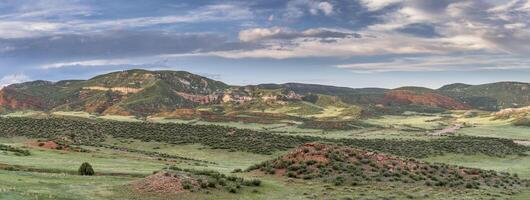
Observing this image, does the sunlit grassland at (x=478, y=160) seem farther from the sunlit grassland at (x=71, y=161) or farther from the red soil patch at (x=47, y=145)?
the red soil patch at (x=47, y=145)

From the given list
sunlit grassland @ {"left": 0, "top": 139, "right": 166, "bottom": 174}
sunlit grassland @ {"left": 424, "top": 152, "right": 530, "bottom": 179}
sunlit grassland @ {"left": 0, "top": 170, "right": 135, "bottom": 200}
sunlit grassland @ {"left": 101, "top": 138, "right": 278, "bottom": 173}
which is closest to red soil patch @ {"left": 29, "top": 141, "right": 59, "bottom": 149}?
sunlit grassland @ {"left": 0, "top": 139, "right": 166, "bottom": 174}

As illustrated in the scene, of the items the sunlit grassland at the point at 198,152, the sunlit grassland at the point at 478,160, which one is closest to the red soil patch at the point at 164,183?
the sunlit grassland at the point at 198,152

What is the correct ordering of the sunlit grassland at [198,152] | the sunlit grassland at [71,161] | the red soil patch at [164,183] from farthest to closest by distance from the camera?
the sunlit grassland at [198,152] < the sunlit grassland at [71,161] < the red soil patch at [164,183]

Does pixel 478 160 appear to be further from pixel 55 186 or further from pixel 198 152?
pixel 55 186

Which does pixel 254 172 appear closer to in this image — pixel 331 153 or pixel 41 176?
pixel 331 153

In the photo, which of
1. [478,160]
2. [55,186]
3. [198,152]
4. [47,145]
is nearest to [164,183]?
[55,186]

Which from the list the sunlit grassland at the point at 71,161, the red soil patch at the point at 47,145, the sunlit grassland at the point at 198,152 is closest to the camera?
Result: the sunlit grassland at the point at 71,161

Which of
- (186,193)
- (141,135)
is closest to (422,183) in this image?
(186,193)

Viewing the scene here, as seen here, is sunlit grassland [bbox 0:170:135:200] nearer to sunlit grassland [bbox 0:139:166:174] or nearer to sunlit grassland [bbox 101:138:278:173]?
sunlit grassland [bbox 0:139:166:174]
